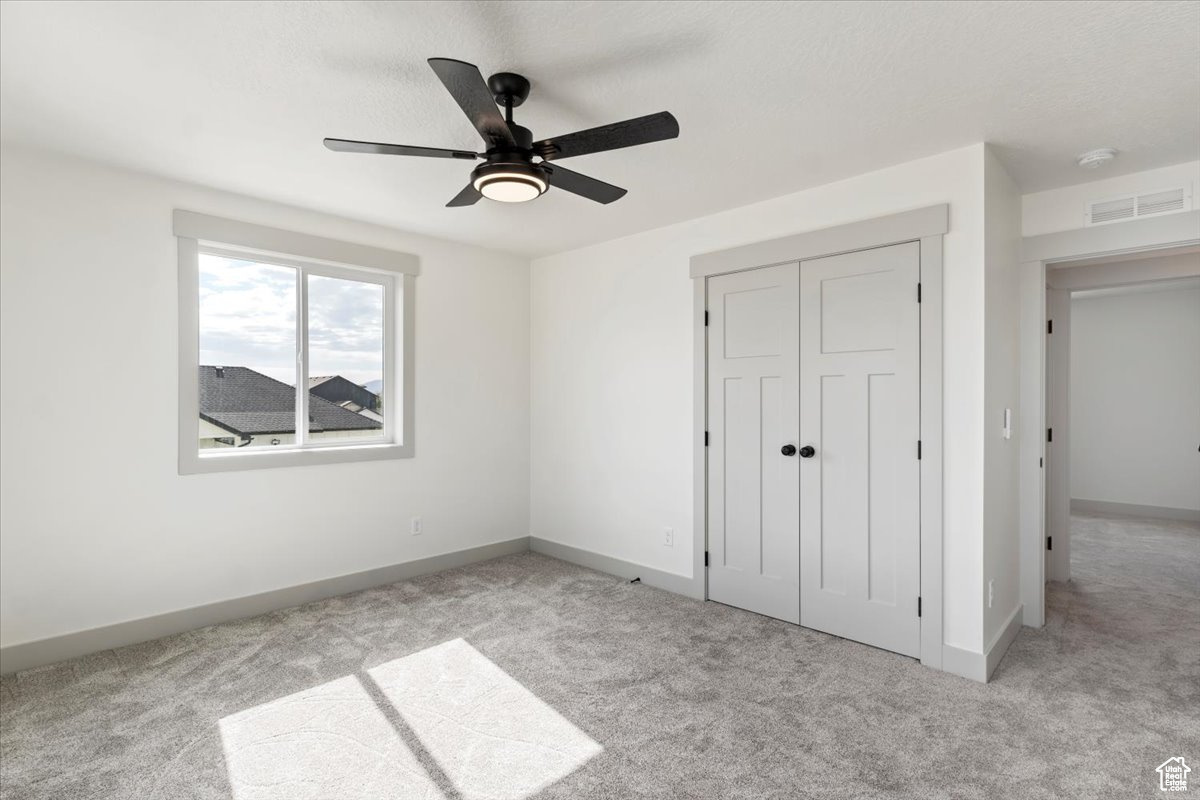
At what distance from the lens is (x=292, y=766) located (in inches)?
82.4

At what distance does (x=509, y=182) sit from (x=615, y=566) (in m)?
3.03

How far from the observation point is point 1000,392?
3.01m

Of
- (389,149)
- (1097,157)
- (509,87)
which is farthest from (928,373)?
(389,149)

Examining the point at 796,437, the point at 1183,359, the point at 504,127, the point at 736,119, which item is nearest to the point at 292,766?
the point at 504,127

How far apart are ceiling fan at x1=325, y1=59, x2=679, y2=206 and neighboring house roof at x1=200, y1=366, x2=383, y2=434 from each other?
201 cm

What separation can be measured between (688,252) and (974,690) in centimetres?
284

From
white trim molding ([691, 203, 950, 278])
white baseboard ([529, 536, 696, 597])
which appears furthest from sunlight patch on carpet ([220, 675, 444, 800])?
white trim molding ([691, 203, 950, 278])

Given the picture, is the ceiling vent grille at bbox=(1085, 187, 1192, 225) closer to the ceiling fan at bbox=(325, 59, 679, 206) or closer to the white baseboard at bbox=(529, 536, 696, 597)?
the ceiling fan at bbox=(325, 59, 679, 206)

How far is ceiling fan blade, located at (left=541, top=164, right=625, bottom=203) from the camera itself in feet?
7.71

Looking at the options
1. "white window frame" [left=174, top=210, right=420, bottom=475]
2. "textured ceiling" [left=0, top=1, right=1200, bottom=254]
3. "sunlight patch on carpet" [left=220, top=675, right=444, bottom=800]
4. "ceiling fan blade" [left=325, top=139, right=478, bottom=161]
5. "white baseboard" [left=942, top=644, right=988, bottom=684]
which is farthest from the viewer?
"white window frame" [left=174, top=210, right=420, bottom=475]

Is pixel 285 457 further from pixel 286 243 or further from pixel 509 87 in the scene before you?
pixel 509 87

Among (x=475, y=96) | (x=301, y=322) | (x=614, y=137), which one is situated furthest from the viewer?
(x=301, y=322)

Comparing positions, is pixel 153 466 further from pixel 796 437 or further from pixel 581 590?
pixel 796 437

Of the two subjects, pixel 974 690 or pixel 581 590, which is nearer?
pixel 974 690
